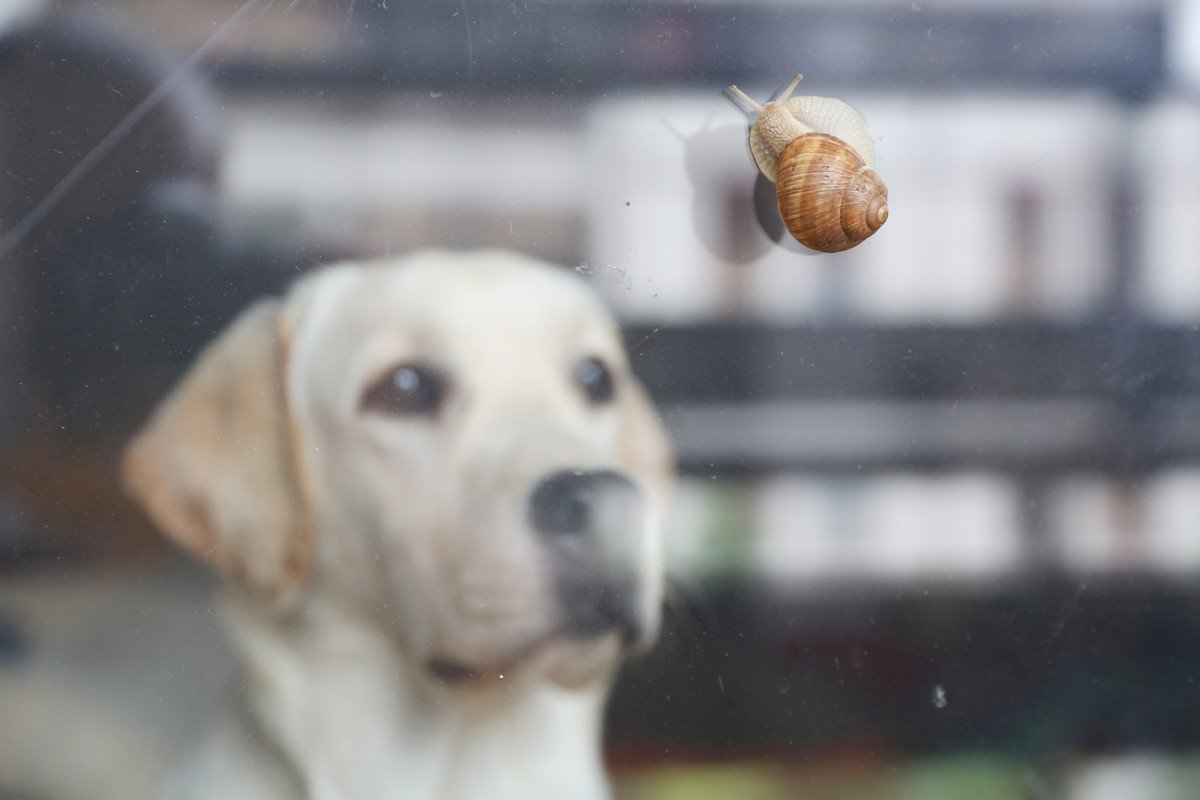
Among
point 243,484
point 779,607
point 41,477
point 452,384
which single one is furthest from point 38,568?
point 779,607

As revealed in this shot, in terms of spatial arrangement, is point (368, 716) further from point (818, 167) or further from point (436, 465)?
point (818, 167)

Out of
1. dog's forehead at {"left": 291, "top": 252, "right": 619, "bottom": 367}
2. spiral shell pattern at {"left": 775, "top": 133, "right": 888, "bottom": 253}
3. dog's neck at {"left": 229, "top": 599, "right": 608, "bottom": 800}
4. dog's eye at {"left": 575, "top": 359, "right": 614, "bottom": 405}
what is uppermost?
spiral shell pattern at {"left": 775, "top": 133, "right": 888, "bottom": 253}

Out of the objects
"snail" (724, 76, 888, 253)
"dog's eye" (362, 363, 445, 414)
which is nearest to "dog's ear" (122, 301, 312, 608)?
"dog's eye" (362, 363, 445, 414)

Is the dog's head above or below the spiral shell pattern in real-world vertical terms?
below

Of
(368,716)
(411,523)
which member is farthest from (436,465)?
(368,716)

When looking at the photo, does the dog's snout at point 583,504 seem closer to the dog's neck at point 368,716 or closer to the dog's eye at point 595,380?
the dog's eye at point 595,380

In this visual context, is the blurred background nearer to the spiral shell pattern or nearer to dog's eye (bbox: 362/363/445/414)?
the spiral shell pattern
